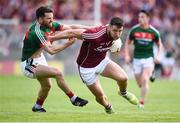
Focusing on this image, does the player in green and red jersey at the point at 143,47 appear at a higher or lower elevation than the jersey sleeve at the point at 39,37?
lower

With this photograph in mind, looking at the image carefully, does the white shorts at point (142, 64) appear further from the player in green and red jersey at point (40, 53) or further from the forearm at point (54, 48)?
the forearm at point (54, 48)

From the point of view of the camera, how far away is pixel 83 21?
34.6m

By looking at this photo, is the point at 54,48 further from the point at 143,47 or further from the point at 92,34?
the point at 143,47

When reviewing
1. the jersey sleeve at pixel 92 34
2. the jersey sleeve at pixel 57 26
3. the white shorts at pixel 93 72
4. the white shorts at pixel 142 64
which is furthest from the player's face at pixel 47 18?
the white shorts at pixel 142 64

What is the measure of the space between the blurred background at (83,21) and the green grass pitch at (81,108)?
148 cm

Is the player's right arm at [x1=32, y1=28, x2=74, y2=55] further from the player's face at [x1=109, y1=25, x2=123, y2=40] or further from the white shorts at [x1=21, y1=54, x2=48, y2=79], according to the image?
the player's face at [x1=109, y1=25, x2=123, y2=40]

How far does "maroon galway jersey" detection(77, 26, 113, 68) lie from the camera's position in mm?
15594

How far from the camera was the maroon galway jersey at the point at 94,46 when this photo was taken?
1559cm

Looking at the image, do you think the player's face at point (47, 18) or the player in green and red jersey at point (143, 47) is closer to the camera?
the player's face at point (47, 18)

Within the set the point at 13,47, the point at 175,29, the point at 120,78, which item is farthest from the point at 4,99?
the point at 175,29

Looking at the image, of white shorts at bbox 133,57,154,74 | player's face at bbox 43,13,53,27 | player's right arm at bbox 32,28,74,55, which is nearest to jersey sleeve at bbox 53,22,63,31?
player's face at bbox 43,13,53,27

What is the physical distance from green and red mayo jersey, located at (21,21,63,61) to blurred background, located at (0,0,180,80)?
17012mm

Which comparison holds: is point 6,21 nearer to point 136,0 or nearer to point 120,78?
point 136,0

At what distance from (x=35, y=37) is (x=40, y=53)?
52cm
